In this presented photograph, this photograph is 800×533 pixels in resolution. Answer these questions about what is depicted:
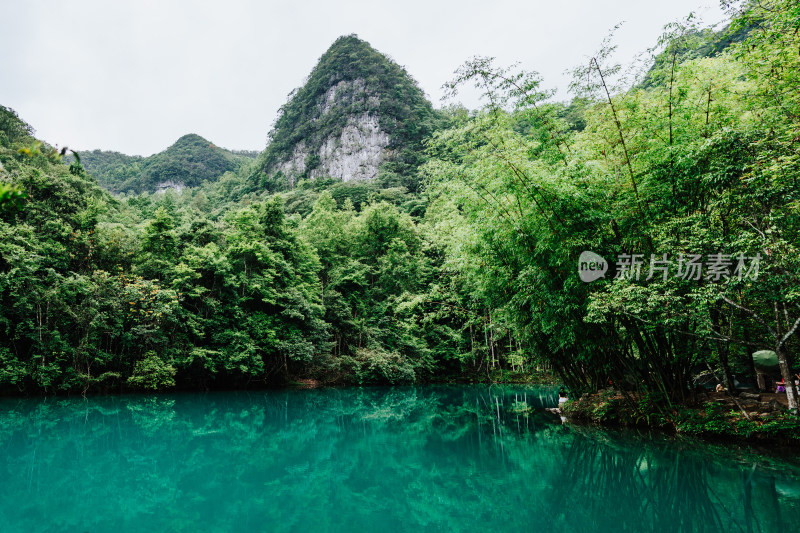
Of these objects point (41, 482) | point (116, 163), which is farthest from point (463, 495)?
point (116, 163)

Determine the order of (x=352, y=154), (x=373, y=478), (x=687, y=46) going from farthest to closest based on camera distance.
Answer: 1. (x=352, y=154)
2. (x=687, y=46)
3. (x=373, y=478)

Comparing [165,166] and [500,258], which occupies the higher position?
[165,166]

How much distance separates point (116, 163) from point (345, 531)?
70.8 m

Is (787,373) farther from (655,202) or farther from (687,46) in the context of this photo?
(687,46)

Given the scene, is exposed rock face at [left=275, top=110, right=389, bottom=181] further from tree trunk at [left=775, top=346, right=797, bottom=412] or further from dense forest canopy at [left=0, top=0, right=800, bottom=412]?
tree trunk at [left=775, top=346, right=797, bottom=412]

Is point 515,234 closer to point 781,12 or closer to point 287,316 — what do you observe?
point 781,12

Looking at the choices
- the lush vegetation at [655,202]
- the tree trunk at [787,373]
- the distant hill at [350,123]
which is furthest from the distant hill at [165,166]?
the tree trunk at [787,373]

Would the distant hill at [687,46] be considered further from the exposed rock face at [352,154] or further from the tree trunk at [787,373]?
the exposed rock face at [352,154]

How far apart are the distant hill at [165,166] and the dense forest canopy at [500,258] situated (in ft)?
108

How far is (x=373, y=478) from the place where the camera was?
18.8 feet

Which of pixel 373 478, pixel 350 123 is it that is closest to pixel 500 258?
pixel 373 478

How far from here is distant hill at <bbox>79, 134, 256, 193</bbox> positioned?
54.9 m

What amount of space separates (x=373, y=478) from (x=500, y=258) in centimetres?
461

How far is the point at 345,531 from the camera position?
399 centimetres
